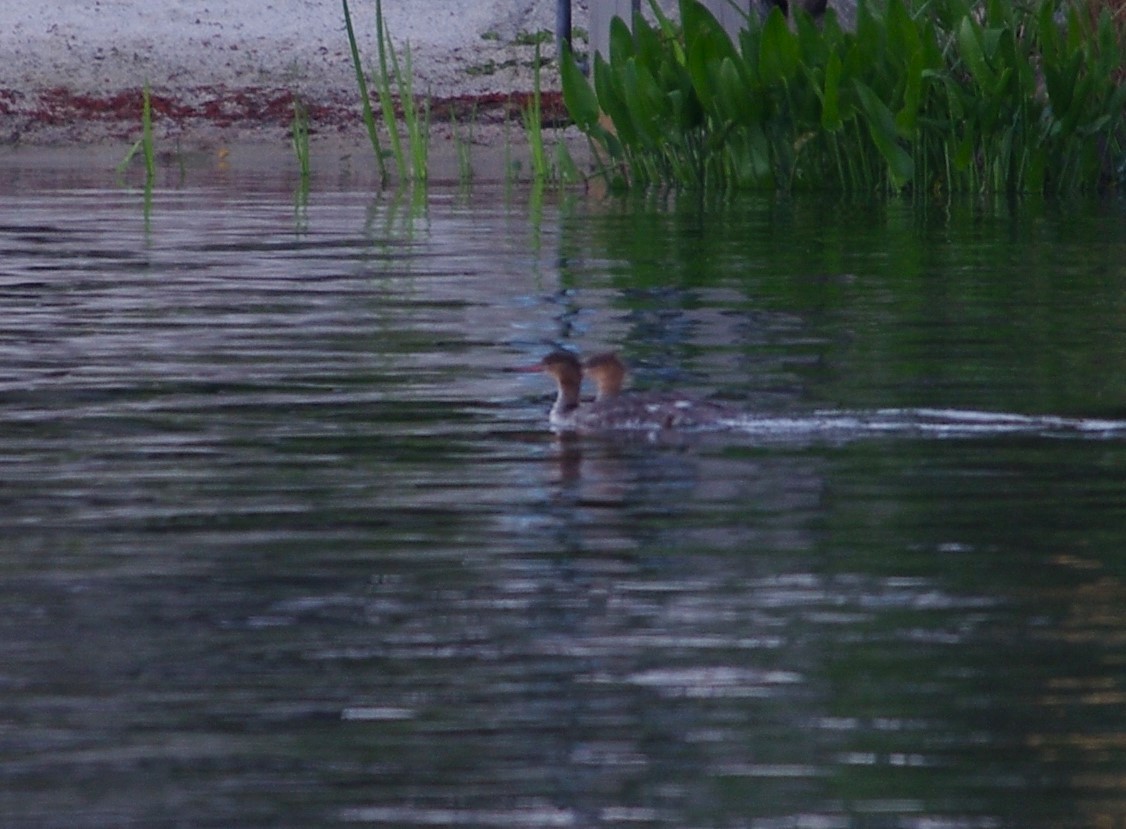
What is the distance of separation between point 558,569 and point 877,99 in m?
10.4

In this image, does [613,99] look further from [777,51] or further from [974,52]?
[974,52]

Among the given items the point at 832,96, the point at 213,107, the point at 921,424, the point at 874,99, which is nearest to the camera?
the point at 921,424

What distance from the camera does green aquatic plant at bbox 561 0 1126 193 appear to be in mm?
15242

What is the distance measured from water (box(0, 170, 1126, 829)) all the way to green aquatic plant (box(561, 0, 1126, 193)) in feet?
18.1

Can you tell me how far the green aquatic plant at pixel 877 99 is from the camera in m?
15.2

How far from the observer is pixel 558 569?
494cm

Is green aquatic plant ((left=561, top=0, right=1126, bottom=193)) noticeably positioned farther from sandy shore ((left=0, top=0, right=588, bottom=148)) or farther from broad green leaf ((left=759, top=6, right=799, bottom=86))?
sandy shore ((left=0, top=0, right=588, bottom=148))

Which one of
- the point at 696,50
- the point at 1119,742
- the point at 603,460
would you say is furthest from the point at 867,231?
the point at 1119,742

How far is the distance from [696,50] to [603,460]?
31.8ft

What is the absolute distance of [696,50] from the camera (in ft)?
51.7

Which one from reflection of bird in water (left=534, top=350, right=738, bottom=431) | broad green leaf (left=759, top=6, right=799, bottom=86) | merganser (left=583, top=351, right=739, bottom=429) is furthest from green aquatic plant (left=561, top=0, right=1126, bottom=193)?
merganser (left=583, top=351, right=739, bottom=429)

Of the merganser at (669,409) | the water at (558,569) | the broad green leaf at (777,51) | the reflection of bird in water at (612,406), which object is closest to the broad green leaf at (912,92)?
the broad green leaf at (777,51)

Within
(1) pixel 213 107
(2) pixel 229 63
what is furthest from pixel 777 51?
(2) pixel 229 63

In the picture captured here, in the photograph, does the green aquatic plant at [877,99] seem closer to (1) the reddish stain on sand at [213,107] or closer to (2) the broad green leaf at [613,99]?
(2) the broad green leaf at [613,99]
